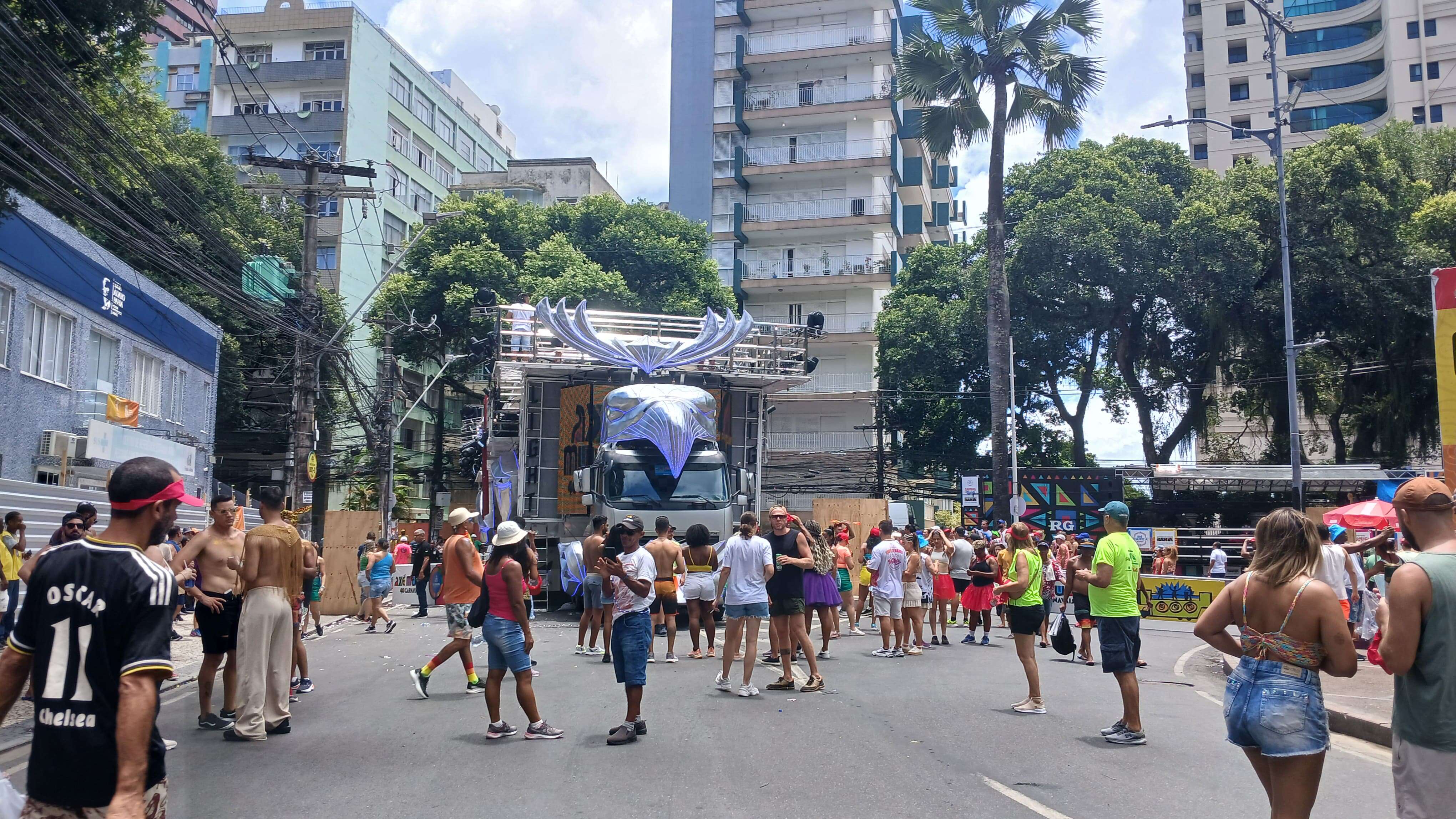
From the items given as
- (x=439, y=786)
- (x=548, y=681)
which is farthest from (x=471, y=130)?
(x=439, y=786)

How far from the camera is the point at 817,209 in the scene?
5200cm

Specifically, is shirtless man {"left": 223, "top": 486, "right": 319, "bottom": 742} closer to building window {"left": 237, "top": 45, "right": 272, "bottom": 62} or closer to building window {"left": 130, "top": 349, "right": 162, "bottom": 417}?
building window {"left": 130, "top": 349, "right": 162, "bottom": 417}

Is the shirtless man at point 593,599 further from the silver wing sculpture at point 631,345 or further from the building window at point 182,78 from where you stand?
the building window at point 182,78

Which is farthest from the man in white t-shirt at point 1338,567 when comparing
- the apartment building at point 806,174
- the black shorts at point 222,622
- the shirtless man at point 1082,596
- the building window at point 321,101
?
the building window at point 321,101

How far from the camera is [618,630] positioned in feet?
29.9

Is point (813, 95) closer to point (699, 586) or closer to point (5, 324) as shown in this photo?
point (5, 324)

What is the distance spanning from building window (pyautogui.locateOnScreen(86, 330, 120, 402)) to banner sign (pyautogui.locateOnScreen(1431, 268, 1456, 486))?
22482 mm

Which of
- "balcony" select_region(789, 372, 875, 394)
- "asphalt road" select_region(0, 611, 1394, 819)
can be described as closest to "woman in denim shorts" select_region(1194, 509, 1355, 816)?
"asphalt road" select_region(0, 611, 1394, 819)

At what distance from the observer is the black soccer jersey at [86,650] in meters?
3.53

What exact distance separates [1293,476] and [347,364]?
912 inches

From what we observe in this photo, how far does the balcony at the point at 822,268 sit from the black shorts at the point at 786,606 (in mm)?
39738

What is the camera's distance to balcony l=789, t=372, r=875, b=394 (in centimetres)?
4978

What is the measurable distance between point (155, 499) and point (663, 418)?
15.0 meters

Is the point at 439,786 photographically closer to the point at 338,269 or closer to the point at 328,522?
the point at 328,522
